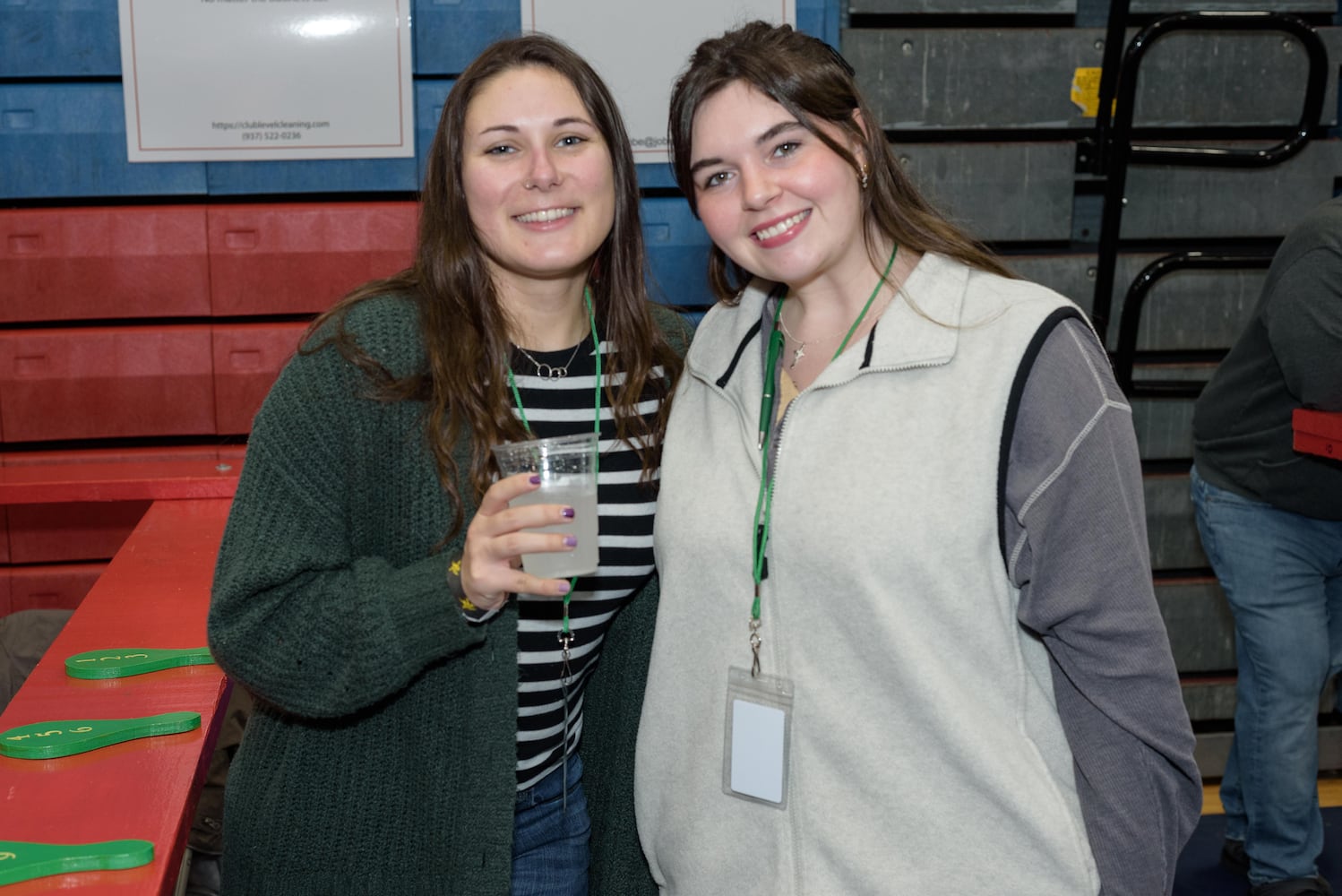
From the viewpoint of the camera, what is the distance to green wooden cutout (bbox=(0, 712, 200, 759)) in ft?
5.14

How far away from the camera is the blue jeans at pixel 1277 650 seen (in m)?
2.88

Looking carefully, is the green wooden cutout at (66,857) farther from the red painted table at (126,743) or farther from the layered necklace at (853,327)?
the layered necklace at (853,327)

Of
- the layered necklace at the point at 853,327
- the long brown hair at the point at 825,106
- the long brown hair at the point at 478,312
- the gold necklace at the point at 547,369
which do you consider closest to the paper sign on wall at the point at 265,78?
the long brown hair at the point at 478,312

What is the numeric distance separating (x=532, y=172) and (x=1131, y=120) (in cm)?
251

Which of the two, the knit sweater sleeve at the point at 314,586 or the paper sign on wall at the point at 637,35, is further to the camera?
the paper sign on wall at the point at 637,35

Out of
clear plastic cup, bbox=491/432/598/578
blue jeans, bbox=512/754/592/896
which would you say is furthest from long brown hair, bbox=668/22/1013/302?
blue jeans, bbox=512/754/592/896

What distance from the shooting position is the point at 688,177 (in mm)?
1585

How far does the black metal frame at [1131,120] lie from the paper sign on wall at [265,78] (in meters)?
1.94

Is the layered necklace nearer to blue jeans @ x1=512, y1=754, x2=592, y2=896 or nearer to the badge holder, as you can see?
the badge holder

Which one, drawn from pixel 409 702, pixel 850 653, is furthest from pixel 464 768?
pixel 850 653

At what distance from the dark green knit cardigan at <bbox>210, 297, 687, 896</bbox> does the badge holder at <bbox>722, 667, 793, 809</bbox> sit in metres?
0.29

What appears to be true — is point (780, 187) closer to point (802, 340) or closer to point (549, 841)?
point (802, 340)

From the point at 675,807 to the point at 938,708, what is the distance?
37 cm

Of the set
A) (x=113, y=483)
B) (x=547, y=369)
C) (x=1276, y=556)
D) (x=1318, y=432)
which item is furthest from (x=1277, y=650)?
(x=113, y=483)
